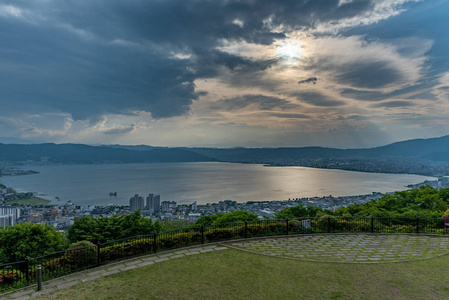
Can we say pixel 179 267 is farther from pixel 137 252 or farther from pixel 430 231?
pixel 430 231

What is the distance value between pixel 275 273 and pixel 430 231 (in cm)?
1134

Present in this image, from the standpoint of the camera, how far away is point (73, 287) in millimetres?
7434

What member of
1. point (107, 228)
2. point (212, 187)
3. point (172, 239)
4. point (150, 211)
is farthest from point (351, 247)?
point (212, 187)

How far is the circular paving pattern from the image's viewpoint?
32.3 feet

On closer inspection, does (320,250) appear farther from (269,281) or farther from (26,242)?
(26,242)

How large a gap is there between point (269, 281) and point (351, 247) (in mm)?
5561

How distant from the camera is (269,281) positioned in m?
7.65

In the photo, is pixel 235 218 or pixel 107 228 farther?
pixel 235 218

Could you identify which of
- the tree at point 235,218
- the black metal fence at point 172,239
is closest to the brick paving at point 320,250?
the black metal fence at point 172,239

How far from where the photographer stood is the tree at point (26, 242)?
10.2 meters

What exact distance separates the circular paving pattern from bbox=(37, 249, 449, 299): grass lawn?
753 mm

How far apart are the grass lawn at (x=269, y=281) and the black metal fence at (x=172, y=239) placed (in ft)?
4.78

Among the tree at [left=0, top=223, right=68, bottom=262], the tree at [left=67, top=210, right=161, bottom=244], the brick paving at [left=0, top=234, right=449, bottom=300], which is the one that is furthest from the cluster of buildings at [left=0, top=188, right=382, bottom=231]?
the tree at [left=0, top=223, right=68, bottom=262]

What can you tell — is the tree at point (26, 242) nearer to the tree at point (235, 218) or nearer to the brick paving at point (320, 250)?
the brick paving at point (320, 250)
